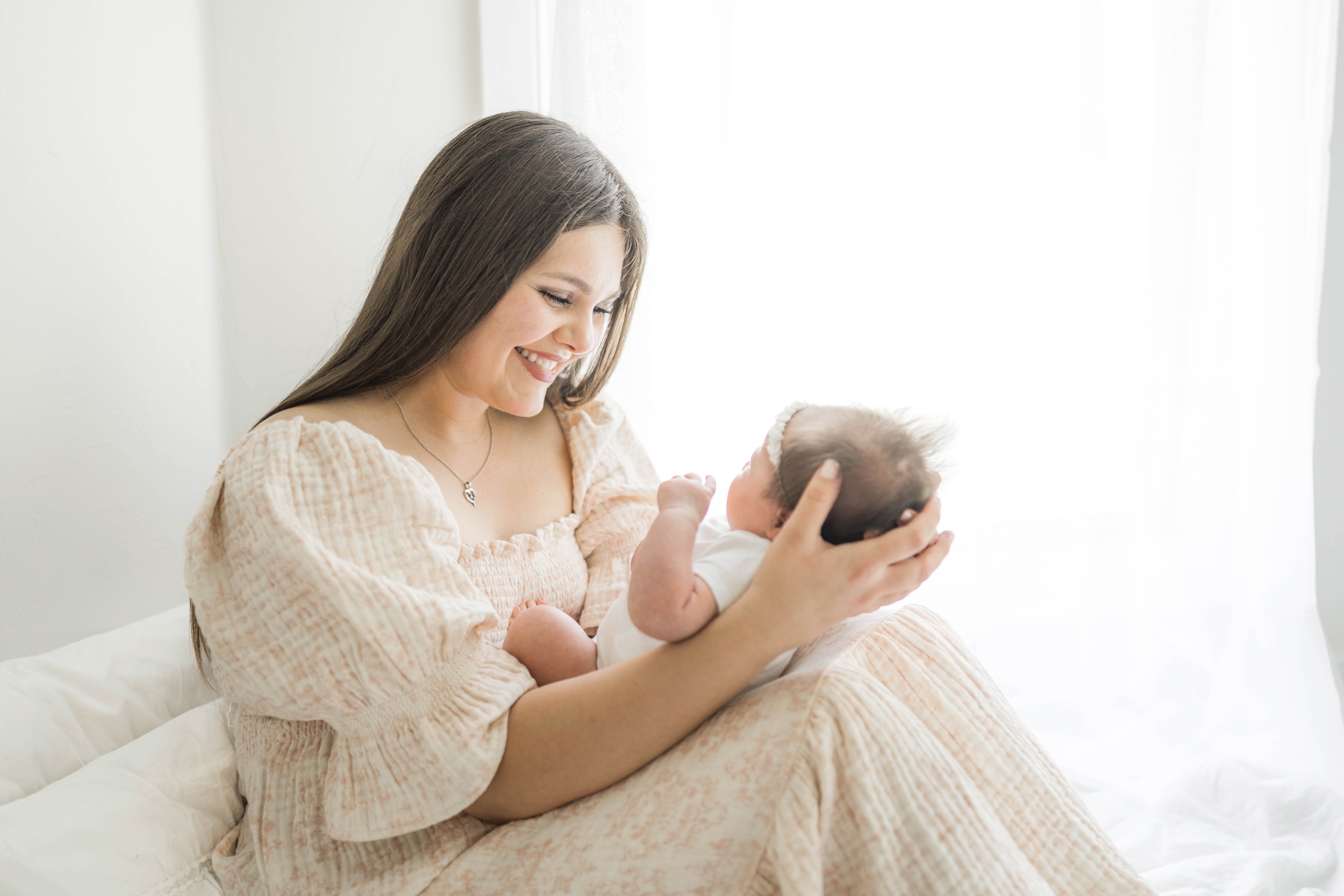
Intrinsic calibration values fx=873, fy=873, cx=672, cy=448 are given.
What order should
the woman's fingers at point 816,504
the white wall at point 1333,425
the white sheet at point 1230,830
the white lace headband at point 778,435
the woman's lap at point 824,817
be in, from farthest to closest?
the white wall at point 1333,425 < the white sheet at point 1230,830 < the white lace headband at point 778,435 < the woman's fingers at point 816,504 < the woman's lap at point 824,817

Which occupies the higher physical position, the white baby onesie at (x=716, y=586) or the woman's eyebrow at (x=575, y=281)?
the woman's eyebrow at (x=575, y=281)

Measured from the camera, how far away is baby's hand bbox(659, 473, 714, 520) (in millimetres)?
1058

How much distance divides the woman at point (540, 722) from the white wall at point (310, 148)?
661 mm

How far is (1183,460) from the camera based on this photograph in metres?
2.05

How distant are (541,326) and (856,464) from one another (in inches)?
19.3

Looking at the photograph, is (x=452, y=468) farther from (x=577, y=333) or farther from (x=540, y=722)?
(x=540, y=722)

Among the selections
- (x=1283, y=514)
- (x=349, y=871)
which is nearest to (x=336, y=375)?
(x=349, y=871)

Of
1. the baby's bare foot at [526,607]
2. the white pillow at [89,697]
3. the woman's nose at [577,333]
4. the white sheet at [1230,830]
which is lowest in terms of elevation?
the white sheet at [1230,830]

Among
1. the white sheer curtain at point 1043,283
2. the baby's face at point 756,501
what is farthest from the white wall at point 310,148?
the baby's face at point 756,501

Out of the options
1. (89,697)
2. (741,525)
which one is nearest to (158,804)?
(89,697)

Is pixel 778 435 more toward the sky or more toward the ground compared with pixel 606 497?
more toward the sky

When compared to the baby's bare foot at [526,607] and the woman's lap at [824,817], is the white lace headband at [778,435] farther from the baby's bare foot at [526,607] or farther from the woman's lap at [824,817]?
the baby's bare foot at [526,607]

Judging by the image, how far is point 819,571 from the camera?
94cm

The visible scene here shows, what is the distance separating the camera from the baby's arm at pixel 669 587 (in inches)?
37.4
